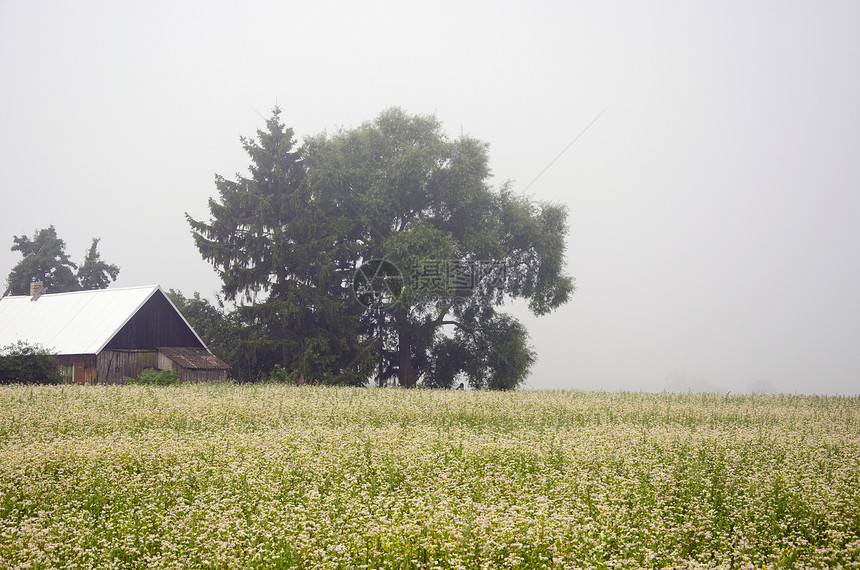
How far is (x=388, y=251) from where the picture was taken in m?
36.2

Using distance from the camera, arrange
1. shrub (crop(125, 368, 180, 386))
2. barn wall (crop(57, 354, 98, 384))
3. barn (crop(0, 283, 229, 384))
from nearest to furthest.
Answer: shrub (crop(125, 368, 180, 386)) → barn wall (crop(57, 354, 98, 384)) → barn (crop(0, 283, 229, 384))

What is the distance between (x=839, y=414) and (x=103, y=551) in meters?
20.8

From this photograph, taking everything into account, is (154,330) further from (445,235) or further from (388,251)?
(445,235)

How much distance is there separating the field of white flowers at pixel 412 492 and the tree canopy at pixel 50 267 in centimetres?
4150

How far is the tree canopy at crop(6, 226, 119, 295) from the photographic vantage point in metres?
53.1

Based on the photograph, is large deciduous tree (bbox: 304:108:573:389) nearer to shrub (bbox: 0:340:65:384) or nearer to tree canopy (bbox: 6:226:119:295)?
shrub (bbox: 0:340:65:384)

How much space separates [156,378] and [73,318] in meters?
8.89

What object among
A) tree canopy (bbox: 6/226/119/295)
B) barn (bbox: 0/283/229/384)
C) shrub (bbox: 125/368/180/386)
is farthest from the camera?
tree canopy (bbox: 6/226/119/295)

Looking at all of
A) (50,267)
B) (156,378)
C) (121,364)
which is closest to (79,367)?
(121,364)

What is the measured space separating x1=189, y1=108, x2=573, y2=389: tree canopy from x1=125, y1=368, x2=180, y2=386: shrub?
13.7ft

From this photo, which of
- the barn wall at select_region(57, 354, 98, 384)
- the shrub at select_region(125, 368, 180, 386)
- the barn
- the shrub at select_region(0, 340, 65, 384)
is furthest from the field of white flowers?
the barn

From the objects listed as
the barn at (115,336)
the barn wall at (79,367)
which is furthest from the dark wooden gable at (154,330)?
the barn wall at (79,367)

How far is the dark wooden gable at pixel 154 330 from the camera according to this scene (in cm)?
3488

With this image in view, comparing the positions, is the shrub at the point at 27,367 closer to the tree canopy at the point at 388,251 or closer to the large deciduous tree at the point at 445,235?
the tree canopy at the point at 388,251
